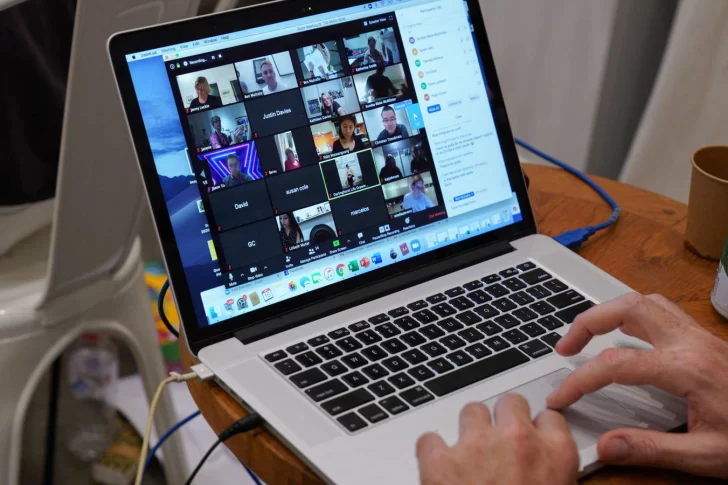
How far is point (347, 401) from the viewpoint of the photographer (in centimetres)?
59

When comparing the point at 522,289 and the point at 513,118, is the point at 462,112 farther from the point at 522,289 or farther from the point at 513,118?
the point at 513,118

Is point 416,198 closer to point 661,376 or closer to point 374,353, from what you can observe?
point 374,353

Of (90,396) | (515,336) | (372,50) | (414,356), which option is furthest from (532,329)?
(90,396)

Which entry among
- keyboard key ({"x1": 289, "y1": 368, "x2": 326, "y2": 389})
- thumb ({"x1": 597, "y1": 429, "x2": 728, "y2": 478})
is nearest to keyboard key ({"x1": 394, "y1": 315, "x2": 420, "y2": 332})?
keyboard key ({"x1": 289, "y1": 368, "x2": 326, "y2": 389})

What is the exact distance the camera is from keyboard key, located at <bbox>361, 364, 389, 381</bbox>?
0.62 meters

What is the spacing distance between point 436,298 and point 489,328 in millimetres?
67

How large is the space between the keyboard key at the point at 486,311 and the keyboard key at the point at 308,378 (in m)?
0.18

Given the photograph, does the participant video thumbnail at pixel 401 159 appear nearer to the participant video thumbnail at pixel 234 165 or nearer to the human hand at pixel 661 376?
the participant video thumbnail at pixel 234 165

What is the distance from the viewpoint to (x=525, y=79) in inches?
61.8

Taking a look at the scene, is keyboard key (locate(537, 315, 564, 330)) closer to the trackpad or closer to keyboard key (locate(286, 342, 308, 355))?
the trackpad

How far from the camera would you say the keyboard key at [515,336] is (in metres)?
0.67

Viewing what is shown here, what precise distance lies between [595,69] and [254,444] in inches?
47.0

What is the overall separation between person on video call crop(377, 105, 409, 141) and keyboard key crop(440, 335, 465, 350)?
22 centimetres

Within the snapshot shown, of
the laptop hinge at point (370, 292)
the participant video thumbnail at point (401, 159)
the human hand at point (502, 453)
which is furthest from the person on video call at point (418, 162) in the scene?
the human hand at point (502, 453)
